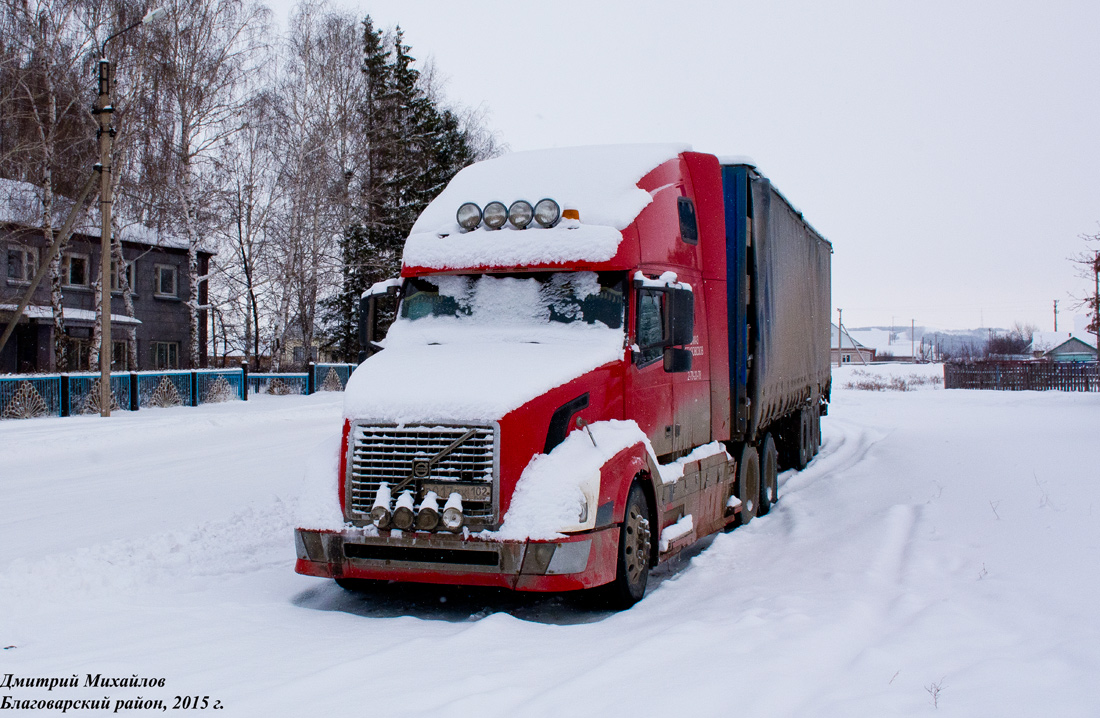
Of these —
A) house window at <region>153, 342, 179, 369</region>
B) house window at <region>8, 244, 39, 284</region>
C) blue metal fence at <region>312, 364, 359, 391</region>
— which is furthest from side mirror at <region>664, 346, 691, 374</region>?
house window at <region>153, 342, 179, 369</region>

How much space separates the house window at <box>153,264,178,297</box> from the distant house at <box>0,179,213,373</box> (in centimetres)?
4

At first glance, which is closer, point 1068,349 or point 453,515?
point 453,515

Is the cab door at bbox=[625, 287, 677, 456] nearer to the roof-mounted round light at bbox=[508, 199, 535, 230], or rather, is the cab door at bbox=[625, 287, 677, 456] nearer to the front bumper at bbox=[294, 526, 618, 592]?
the roof-mounted round light at bbox=[508, 199, 535, 230]

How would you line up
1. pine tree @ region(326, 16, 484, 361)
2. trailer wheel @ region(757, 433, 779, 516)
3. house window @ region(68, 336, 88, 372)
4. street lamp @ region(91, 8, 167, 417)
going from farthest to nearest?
pine tree @ region(326, 16, 484, 361)
house window @ region(68, 336, 88, 372)
street lamp @ region(91, 8, 167, 417)
trailer wheel @ region(757, 433, 779, 516)

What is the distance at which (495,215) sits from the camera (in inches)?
284

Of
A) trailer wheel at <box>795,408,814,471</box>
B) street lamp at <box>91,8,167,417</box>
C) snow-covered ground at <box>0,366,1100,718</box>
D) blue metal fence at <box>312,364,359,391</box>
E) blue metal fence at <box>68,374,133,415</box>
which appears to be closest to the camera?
snow-covered ground at <box>0,366,1100,718</box>

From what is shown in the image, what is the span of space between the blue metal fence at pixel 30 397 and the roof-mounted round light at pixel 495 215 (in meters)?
17.1

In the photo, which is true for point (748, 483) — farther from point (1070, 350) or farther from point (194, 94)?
point (1070, 350)

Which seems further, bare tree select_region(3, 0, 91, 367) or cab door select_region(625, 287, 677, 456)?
bare tree select_region(3, 0, 91, 367)

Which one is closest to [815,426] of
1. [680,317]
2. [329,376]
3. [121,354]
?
[680,317]

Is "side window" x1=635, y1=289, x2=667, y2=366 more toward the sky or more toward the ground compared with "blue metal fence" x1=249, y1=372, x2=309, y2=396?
more toward the sky

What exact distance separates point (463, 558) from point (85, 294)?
Result: 3438cm

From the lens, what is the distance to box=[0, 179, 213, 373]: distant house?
92.9 feet

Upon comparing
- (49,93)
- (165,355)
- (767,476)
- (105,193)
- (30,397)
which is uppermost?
(49,93)
